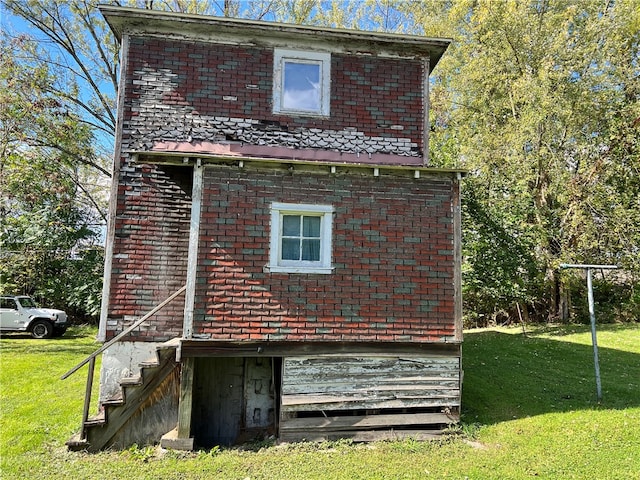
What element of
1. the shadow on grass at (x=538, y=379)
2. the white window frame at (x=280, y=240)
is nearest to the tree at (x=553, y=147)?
the shadow on grass at (x=538, y=379)

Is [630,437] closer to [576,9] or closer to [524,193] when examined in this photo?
[524,193]

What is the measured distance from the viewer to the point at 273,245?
7.42 m

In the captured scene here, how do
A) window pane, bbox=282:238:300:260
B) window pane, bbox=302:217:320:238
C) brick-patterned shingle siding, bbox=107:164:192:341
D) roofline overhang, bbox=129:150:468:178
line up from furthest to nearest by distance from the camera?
brick-patterned shingle siding, bbox=107:164:192:341
window pane, bbox=302:217:320:238
window pane, bbox=282:238:300:260
roofline overhang, bbox=129:150:468:178

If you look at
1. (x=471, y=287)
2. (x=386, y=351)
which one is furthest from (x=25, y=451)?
(x=471, y=287)

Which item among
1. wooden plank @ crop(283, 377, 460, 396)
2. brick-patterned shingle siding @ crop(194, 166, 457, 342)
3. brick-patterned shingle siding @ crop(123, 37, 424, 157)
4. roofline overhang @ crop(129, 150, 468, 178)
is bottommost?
wooden plank @ crop(283, 377, 460, 396)

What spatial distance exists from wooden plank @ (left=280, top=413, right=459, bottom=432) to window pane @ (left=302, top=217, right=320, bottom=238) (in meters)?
3.09

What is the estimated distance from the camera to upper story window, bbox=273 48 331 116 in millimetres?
8914

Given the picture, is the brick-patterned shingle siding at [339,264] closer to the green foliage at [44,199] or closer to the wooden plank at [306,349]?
the wooden plank at [306,349]

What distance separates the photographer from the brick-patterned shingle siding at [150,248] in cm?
802

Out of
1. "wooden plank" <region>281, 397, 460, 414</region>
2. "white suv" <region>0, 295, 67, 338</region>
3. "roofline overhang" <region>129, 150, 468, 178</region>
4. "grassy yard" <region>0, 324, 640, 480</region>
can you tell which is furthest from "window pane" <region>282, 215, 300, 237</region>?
"white suv" <region>0, 295, 67, 338</region>

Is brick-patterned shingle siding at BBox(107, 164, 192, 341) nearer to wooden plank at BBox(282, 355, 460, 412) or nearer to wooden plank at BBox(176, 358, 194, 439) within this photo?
wooden plank at BBox(176, 358, 194, 439)

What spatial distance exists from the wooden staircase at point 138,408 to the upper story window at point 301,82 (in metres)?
5.10

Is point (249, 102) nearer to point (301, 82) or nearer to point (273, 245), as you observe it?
point (301, 82)

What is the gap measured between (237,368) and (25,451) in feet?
11.7
